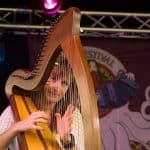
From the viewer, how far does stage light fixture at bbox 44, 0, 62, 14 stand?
380 centimetres

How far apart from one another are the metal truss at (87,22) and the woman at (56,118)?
93.5 inches

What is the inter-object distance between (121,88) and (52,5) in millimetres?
966

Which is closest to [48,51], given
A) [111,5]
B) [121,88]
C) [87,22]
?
[121,88]

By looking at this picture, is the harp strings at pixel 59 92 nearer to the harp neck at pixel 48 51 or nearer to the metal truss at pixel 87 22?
the harp neck at pixel 48 51

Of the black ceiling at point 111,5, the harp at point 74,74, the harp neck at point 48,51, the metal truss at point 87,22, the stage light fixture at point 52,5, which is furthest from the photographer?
the black ceiling at point 111,5

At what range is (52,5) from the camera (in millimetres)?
3811

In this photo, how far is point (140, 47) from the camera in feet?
13.9

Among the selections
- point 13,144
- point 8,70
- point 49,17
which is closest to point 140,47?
point 49,17

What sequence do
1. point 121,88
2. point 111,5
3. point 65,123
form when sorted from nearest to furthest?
point 65,123, point 121,88, point 111,5

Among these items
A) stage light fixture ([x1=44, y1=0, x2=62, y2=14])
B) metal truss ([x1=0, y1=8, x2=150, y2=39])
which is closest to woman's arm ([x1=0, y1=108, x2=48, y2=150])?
stage light fixture ([x1=44, y1=0, x2=62, y2=14])

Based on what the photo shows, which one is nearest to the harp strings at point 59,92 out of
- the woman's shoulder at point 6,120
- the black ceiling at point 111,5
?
the woman's shoulder at point 6,120

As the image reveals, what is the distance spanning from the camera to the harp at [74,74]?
3.32 ft

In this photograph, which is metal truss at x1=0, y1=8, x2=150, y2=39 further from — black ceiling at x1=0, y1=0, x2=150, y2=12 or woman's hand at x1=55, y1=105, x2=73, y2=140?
woman's hand at x1=55, y1=105, x2=73, y2=140

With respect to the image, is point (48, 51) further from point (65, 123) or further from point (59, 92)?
point (65, 123)
